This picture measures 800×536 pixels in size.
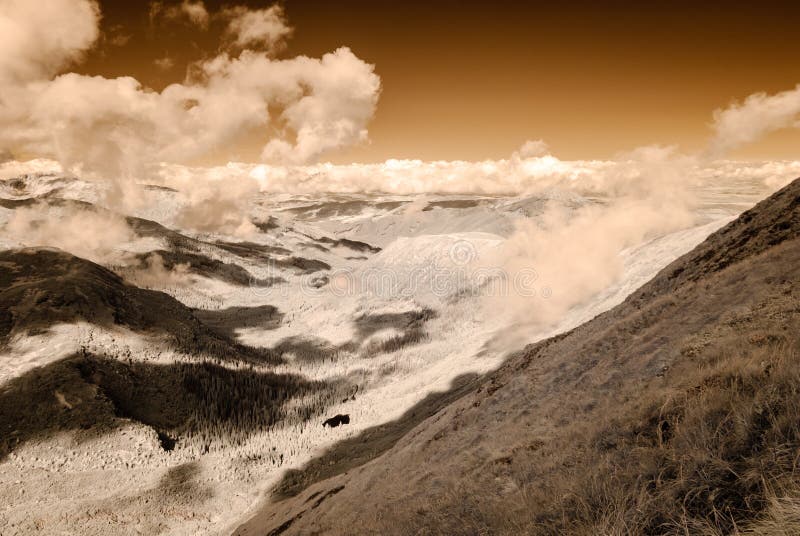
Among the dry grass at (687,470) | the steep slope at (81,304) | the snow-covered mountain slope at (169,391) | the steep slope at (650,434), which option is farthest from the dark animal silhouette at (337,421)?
the dry grass at (687,470)

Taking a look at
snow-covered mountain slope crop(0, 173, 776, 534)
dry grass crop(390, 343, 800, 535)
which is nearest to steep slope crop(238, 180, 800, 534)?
dry grass crop(390, 343, 800, 535)

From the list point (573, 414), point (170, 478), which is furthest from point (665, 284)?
point (170, 478)

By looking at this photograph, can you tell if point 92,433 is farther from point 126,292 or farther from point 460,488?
point 460,488

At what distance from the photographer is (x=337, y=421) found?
4660 inches

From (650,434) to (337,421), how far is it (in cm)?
12086

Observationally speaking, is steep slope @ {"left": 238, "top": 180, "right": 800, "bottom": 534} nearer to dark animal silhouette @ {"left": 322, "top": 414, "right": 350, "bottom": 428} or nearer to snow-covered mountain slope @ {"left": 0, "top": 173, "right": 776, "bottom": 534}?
snow-covered mountain slope @ {"left": 0, "top": 173, "right": 776, "bottom": 534}

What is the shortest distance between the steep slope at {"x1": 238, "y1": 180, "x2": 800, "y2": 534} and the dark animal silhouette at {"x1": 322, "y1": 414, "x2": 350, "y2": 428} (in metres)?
95.6

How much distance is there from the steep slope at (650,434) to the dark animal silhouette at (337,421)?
3763 inches

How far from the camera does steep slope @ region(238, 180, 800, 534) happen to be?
19.6 ft

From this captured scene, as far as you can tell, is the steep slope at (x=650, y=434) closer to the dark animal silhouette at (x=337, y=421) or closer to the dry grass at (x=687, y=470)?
the dry grass at (x=687, y=470)

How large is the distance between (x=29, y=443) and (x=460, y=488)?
386ft

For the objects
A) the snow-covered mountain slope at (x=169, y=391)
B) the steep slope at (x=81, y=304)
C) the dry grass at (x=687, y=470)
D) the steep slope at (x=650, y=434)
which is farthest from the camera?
the steep slope at (x=81, y=304)

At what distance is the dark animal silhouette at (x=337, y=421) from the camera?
11703 centimetres

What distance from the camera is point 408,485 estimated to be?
65.8 ft
